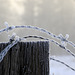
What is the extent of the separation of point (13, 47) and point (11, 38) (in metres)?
0.22

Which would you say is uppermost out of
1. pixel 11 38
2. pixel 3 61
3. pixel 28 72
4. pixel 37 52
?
pixel 11 38

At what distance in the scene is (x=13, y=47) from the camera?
318cm

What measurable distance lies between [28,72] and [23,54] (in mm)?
414

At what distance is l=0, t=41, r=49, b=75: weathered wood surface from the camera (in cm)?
315

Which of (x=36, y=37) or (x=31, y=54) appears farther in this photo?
(x=36, y=37)

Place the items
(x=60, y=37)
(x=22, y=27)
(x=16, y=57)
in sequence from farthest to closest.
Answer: (x=60, y=37) < (x=22, y=27) < (x=16, y=57)

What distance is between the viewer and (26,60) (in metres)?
3.17

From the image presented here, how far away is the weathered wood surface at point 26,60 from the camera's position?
10.3 feet

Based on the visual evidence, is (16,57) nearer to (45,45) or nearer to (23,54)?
(23,54)

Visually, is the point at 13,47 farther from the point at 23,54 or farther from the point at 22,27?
the point at 22,27

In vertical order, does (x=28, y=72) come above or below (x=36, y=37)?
below

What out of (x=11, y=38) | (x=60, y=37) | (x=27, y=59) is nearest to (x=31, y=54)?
(x=27, y=59)

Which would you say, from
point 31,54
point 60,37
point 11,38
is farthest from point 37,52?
point 60,37

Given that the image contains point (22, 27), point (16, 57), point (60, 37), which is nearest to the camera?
point (16, 57)
